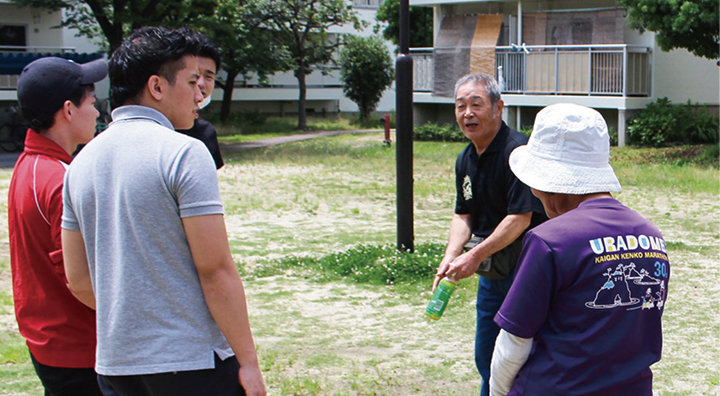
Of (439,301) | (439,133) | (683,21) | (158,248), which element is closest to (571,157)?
(158,248)

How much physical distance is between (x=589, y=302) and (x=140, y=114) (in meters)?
1.51

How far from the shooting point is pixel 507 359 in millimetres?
2439

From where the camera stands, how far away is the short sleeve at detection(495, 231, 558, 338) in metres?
2.27

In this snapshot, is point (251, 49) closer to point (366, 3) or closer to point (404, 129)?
point (366, 3)

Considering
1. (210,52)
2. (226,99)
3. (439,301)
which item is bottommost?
(439,301)

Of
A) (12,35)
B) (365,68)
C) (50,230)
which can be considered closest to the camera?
(50,230)

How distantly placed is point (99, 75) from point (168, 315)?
123 centimetres

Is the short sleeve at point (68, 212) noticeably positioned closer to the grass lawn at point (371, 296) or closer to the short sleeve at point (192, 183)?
the short sleeve at point (192, 183)

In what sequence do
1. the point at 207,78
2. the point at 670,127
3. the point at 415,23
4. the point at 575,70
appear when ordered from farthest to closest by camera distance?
the point at 415,23 → the point at 575,70 → the point at 670,127 → the point at 207,78

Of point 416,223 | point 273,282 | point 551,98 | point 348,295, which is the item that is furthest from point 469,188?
point 551,98

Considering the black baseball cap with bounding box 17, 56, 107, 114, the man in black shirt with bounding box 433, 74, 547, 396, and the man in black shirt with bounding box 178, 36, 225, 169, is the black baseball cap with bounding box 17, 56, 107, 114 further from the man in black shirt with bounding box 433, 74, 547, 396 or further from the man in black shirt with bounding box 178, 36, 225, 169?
the man in black shirt with bounding box 433, 74, 547, 396

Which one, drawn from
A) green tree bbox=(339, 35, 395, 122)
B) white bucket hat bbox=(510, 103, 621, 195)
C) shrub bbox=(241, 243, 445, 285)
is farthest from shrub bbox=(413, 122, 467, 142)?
white bucket hat bbox=(510, 103, 621, 195)

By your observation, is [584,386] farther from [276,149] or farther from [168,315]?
[276,149]

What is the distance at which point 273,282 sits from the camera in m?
8.20
